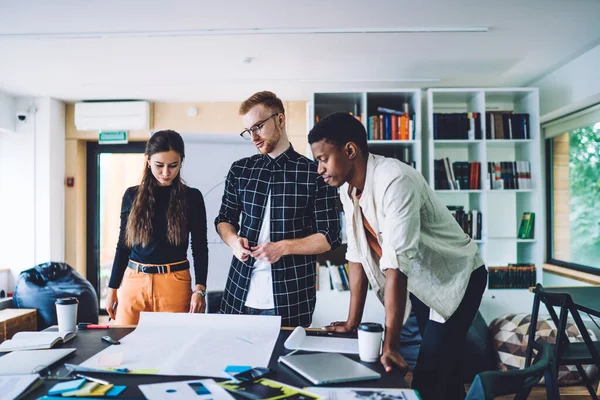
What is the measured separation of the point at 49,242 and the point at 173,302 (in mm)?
3984

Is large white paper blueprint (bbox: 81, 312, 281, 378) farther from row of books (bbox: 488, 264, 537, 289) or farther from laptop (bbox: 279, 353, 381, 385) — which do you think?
row of books (bbox: 488, 264, 537, 289)

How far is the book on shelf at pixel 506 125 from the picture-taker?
177 inches

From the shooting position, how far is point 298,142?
5465 mm

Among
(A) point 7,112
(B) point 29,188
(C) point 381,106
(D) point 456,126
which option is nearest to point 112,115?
(A) point 7,112

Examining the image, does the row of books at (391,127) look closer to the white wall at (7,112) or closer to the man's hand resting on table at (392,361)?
the man's hand resting on table at (392,361)

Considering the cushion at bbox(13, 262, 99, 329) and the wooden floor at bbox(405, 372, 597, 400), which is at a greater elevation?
the cushion at bbox(13, 262, 99, 329)

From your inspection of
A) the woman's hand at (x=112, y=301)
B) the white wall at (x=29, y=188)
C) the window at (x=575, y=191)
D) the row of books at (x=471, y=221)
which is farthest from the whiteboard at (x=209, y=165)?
the window at (x=575, y=191)

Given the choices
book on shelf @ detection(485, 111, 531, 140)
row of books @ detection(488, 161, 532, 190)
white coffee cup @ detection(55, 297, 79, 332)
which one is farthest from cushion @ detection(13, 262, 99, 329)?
book on shelf @ detection(485, 111, 531, 140)

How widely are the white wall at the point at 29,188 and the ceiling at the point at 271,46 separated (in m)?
0.33

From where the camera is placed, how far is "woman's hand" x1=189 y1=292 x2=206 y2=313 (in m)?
1.91

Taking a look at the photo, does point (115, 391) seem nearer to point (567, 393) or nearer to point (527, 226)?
point (567, 393)

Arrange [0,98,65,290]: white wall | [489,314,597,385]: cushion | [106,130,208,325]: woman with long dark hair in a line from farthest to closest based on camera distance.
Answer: [0,98,65,290]: white wall → [489,314,597,385]: cushion → [106,130,208,325]: woman with long dark hair

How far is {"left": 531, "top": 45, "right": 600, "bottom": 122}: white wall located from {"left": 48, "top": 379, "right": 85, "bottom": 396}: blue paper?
4091 mm

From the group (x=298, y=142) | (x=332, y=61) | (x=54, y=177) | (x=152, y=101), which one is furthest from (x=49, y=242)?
(x=332, y=61)
